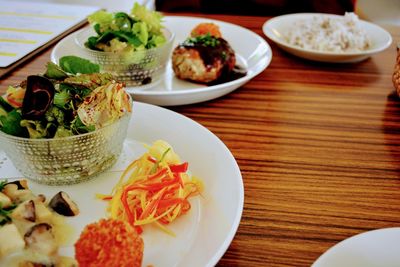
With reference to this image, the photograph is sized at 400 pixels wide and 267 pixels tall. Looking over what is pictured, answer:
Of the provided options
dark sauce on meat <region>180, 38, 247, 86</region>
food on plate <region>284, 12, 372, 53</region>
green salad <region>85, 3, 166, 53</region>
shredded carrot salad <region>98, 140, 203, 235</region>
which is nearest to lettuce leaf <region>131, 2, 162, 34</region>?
green salad <region>85, 3, 166, 53</region>

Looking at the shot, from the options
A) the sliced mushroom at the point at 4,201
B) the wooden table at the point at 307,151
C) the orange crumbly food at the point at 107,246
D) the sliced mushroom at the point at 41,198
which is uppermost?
the orange crumbly food at the point at 107,246

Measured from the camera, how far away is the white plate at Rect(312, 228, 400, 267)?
54 cm

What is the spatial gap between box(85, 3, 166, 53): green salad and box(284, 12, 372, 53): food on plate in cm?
53

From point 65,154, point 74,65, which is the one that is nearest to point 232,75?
point 74,65

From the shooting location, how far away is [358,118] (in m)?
1.11

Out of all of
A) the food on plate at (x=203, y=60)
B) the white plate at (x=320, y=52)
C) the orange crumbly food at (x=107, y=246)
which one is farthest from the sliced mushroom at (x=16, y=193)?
the white plate at (x=320, y=52)

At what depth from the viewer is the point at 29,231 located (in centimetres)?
63

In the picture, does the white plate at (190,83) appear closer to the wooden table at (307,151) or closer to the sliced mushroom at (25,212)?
the wooden table at (307,151)

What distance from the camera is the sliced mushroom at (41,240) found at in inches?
24.7

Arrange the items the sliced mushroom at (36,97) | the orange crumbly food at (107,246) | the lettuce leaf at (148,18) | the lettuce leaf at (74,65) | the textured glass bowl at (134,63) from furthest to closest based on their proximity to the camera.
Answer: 1. the lettuce leaf at (148,18)
2. the textured glass bowl at (134,63)
3. the lettuce leaf at (74,65)
4. the sliced mushroom at (36,97)
5. the orange crumbly food at (107,246)

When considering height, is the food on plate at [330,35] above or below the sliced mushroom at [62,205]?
above

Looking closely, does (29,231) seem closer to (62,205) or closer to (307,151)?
(62,205)

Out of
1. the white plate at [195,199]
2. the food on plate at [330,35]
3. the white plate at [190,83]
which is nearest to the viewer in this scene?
the white plate at [195,199]

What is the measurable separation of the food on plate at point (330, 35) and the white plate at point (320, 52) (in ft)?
0.13
